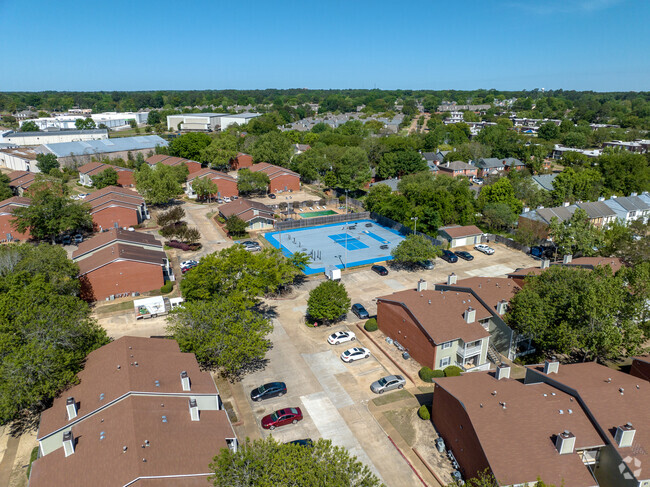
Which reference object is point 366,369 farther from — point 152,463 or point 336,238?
point 336,238

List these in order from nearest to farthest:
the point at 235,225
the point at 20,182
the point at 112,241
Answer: the point at 112,241 → the point at 235,225 → the point at 20,182

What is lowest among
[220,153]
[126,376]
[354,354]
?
[354,354]

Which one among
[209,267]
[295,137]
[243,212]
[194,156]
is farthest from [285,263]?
[295,137]

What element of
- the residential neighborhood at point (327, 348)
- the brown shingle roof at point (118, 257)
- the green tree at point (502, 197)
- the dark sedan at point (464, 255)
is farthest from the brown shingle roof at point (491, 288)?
the green tree at point (502, 197)

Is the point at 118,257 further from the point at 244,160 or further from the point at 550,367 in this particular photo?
the point at 244,160

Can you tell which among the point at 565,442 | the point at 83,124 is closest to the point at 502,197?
the point at 565,442

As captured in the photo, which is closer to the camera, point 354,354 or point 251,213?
point 354,354

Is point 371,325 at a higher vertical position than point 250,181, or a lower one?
lower
